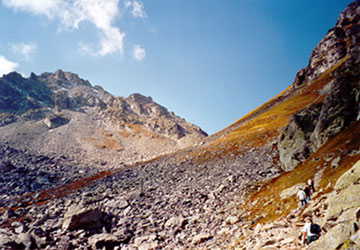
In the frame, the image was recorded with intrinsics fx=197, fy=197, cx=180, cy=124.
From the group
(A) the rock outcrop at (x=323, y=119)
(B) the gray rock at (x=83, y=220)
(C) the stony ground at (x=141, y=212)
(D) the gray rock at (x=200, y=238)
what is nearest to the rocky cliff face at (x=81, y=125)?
(C) the stony ground at (x=141, y=212)

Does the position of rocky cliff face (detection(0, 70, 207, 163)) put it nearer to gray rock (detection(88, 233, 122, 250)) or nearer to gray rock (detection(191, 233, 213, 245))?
gray rock (detection(88, 233, 122, 250))

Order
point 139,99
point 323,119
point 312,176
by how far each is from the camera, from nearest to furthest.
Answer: point 312,176 → point 323,119 → point 139,99

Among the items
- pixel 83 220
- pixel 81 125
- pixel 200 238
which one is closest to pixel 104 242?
pixel 83 220

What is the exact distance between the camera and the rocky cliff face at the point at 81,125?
87.7 m

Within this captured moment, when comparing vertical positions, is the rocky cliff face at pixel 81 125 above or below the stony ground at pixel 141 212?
above

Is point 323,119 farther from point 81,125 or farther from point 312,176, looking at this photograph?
point 81,125

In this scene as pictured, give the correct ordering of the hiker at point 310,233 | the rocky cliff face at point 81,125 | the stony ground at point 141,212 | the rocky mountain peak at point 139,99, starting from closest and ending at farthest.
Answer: the hiker at point 310,233, the stony ground at point 141,212, the rocky cliff face at point 81,125, the rocky mountain peak at point 139,99

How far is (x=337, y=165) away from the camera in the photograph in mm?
19438

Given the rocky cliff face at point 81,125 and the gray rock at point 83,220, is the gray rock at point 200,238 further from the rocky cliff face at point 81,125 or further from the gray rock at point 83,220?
the rocky cliff face at point 81,125

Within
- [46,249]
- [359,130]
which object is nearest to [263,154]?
[359,130]

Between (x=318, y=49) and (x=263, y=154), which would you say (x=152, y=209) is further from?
(x=318, y=49)

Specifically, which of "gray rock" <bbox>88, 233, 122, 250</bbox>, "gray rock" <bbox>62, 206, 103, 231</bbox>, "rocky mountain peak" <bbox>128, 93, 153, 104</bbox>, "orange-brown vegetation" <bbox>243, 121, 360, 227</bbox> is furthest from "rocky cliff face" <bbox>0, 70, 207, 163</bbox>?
"orange-brown vegetation" <bbox>243, 121, 360, 227</bbox>

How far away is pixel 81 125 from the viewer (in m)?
115

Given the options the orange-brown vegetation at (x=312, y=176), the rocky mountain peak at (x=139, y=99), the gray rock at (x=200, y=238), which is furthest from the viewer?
the rocky mountain peak at (x=139, y=99)
